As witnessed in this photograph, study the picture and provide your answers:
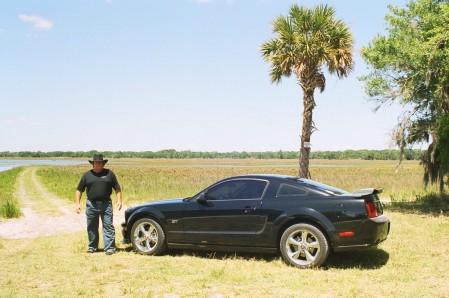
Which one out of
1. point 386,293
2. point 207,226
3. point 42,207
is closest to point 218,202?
point 207,226

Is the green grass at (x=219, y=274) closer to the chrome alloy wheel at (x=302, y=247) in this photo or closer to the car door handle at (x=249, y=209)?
the chrome alloy wheel at (x=302, y=247)

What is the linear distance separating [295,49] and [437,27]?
5422 mm

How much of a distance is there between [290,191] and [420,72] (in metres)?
10.2

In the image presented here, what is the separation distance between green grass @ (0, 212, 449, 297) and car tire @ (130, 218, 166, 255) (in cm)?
19

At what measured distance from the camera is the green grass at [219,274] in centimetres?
645

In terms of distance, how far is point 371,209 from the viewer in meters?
7.64

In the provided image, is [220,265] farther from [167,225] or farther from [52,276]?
[52,276]

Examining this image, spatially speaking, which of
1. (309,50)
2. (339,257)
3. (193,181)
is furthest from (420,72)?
(193,181)

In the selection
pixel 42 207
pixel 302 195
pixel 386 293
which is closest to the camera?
pixel 386 293

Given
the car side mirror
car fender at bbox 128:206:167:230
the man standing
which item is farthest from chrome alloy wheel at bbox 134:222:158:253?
the car side mirror

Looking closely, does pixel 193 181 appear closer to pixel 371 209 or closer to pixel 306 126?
pixel 306 126

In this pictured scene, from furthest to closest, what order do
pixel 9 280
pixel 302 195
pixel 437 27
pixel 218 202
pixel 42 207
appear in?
pixel 42 207 < pixel 437 27 < pixel 218 202 < pixel 302 195 < pixel 9 280

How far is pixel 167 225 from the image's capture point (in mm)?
8844

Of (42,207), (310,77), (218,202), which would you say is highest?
(310,77)
